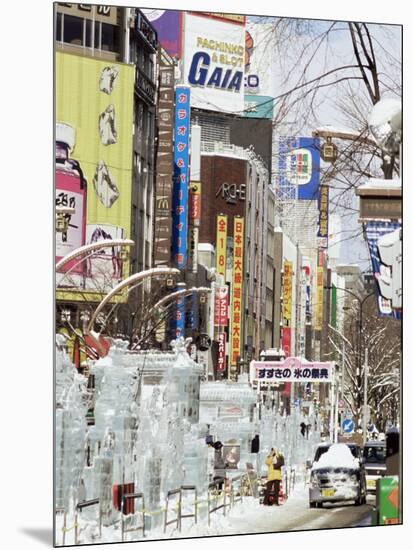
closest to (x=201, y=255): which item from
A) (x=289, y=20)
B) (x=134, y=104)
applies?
(x=134, y=104)

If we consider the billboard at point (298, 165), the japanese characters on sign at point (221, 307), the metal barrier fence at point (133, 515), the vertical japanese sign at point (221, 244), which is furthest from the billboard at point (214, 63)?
the metal barrier fence at point (133, 515)

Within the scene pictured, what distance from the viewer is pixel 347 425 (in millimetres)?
11398

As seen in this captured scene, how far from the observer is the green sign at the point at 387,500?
11.2 m

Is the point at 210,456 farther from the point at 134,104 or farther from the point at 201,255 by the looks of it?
the point at 134,104

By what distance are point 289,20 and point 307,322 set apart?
220 cm

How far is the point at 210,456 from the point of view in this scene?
1068 cm

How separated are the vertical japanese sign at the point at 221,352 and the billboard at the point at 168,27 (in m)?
1.99

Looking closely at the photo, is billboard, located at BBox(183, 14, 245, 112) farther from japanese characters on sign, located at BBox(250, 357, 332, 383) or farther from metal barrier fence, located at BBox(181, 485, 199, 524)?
metal barrier fence, located at BBox(181, 485, 199, 524)

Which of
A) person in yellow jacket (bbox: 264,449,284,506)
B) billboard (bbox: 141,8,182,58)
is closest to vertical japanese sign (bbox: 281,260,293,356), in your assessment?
person in yellow jacket (bbox: 264,449,284,506)

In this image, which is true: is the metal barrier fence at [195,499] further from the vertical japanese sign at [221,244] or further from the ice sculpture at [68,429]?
the vertical japanese sign at [221,244]

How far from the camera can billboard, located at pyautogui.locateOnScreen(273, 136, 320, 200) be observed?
1104 centimetres

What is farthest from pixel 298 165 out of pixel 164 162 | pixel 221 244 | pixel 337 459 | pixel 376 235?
pixel 337 459

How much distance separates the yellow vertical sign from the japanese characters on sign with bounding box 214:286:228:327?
2.56 feet

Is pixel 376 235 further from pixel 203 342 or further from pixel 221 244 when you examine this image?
pixel 203 342
